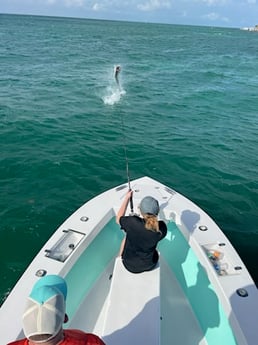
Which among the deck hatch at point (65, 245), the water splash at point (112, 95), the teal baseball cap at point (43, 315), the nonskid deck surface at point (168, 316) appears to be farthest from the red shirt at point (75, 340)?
the water splash at point (112, 95)

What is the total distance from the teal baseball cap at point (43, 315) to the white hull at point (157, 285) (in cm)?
162

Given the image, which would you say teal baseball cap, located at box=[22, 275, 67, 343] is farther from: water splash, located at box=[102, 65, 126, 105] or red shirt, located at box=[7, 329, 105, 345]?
water splash, located at box=[102, 65, 126, 105]

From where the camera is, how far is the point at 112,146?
10328mm

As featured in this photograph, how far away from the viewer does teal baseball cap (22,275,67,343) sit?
178 cm

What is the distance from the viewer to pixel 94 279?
483 cm

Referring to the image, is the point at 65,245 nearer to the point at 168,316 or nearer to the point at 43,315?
the point at 168,316

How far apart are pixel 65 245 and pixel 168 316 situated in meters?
1.65

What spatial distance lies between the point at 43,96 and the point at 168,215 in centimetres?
1104

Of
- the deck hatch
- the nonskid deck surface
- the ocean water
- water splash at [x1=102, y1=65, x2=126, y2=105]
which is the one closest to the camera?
the nonskid deck surface

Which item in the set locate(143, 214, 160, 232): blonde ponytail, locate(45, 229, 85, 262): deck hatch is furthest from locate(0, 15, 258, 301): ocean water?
locate(143, 214, 160, 232): blonde ponytail

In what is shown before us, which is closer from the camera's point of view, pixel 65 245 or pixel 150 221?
pixel 150 221

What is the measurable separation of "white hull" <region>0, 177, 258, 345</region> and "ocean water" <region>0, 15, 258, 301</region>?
4.97 ft

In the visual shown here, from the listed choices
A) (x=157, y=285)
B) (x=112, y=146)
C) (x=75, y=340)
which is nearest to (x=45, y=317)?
Result: (x=75, y=340)

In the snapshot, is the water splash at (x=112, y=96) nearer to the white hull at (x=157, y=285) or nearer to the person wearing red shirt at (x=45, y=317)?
the white hull at (x=157, y=285)
